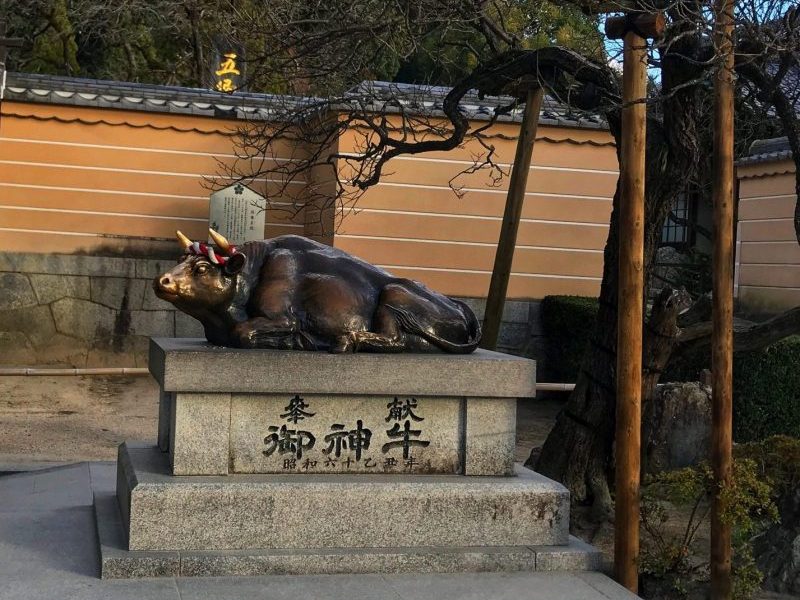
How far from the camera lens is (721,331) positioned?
5301 mm

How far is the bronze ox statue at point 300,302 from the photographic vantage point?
18.3 feet

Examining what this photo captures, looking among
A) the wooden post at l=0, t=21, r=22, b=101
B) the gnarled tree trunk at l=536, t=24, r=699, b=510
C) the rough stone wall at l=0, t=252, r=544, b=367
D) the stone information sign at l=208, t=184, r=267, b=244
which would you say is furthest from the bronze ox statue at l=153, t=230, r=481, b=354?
the rough stone wall at l=0, t=252, r=544, b=367

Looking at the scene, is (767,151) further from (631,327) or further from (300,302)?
(300,302)

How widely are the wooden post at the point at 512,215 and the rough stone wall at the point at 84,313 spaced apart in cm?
418

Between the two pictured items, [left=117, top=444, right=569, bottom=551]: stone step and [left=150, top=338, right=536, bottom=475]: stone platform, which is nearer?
[left=117, top=444, right=569, bottom=551]: stone step

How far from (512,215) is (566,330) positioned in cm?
427

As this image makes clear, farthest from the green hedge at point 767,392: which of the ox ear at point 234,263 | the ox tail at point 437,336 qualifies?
the ox ear at point 234,263

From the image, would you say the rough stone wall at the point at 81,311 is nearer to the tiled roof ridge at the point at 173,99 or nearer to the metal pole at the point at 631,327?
the tiled roof ridge at the point at 173,99

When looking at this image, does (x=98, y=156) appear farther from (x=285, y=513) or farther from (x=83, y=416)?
(x=285, y=513)

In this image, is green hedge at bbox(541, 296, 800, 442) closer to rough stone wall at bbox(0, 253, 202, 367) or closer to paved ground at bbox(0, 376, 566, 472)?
paved ground at bbox(0, 376, 566, 472)

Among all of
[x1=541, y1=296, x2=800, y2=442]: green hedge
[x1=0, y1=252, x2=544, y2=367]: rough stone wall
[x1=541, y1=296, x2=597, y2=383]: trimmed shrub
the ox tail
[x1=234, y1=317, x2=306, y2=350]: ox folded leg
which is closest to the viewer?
[x1=234, y1=317, x2=306, y2=350]: ox folded leg

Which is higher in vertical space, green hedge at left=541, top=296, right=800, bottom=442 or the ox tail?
the ox tail

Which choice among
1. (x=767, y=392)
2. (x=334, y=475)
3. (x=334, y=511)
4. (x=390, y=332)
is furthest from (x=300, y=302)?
(x=767, y=392)

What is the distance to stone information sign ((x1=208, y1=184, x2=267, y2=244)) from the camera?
13.6 meters
